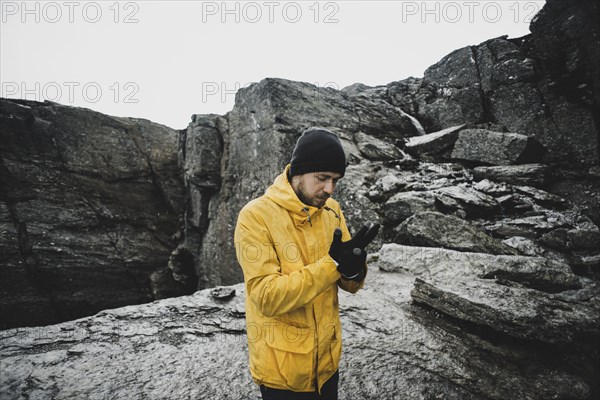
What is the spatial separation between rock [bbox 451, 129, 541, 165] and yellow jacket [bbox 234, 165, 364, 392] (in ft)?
33.3

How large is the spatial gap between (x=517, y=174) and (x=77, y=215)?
62.7 ft

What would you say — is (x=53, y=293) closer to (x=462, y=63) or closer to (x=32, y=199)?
(x=32, y=199)

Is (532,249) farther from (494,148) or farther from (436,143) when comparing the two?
(436,143)

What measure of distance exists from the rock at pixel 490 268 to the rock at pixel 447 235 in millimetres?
503

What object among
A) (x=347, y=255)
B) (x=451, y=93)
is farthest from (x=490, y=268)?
(x=451, y=93)

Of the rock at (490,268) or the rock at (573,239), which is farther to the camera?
the rock at (573,239)

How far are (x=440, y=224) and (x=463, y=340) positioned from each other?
3274 mm

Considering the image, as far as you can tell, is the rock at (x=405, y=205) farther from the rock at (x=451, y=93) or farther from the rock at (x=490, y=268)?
the rock at (x=451, y=93)

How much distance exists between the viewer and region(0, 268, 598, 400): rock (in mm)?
3553

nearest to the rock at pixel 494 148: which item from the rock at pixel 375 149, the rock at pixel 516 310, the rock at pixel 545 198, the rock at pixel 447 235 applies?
the rock at pixel 545 198

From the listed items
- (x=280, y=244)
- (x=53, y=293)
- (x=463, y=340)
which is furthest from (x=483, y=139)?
(x=53, y=293)

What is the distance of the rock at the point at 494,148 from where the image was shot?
9672mm

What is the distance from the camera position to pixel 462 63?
1316 centimetres

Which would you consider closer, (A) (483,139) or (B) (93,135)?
(A) (483,139)
